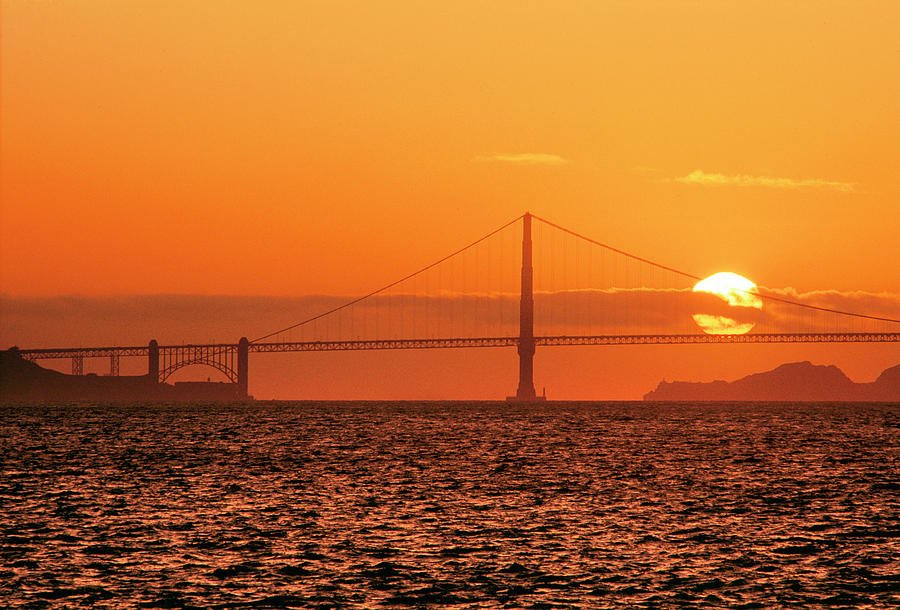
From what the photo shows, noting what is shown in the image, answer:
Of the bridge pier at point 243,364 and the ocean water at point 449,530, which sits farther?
the bridge pier at point 243,364

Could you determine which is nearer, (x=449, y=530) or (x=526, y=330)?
(x=449, y=530)

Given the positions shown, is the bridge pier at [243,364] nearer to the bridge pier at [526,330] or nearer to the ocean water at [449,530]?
the bridge pier at [526,330]

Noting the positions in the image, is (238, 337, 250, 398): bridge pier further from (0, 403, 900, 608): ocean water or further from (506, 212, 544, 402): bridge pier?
(0, 403, 900, 608): ocean water

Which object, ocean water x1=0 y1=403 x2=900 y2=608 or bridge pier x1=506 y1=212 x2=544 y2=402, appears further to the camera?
bridge pier x1=506 y1=212 x2=544 y2=402

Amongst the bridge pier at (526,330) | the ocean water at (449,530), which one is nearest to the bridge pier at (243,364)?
the bridge pier at (526,330)

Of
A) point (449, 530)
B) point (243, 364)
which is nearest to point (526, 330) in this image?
point (243, 364)

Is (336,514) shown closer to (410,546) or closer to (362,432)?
(410,546)

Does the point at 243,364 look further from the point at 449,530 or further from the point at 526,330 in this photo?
the point at 449,530

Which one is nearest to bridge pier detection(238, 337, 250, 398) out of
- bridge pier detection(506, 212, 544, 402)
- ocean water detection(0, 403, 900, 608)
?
bridge pier detection(506, 212, 544, 402)

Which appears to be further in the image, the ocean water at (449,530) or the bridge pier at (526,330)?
the bridge pier at (526,330)
